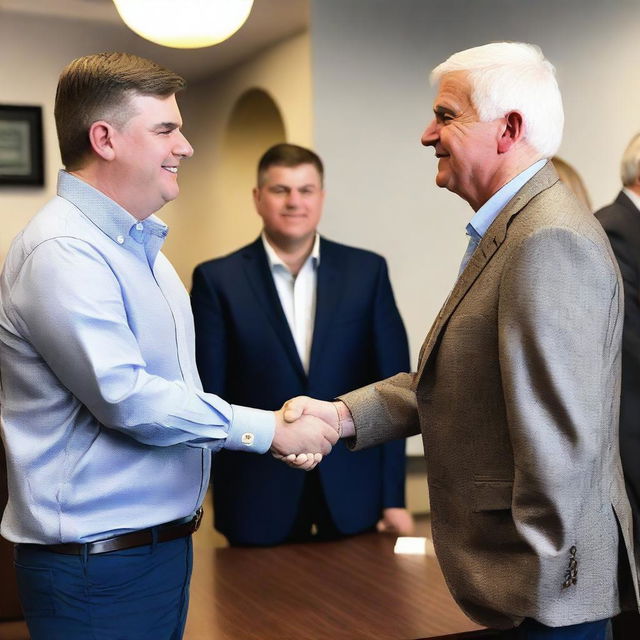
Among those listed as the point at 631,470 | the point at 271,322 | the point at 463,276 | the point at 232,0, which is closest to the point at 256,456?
the point at 271,322

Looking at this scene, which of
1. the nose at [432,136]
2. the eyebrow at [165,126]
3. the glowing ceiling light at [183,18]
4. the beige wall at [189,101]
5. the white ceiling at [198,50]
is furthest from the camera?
the beige wall at [189,101]

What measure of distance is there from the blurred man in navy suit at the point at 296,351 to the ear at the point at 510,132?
1642mm

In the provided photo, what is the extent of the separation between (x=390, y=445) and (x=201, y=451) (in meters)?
1.65

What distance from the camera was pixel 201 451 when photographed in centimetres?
204

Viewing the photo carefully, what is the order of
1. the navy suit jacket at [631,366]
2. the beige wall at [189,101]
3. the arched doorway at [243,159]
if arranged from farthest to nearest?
the arched doorway at [243,159]
the beige wall at [189,101]
the navy suit jacket at [631,366]

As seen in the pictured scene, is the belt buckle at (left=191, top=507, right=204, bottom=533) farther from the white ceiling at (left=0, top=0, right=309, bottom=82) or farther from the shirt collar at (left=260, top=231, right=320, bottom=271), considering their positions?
the white ceiling at (left=0, top=0, right=309, bottom=82)

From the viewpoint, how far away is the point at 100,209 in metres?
1.92

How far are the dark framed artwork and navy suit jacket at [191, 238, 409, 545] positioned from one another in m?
2.43

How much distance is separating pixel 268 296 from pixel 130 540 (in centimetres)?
175

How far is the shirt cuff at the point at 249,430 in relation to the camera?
1997mm

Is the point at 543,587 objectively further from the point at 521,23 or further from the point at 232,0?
the point at 521,23

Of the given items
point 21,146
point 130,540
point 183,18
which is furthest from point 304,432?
point 21,146

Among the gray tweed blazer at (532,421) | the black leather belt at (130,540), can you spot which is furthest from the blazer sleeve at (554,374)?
the black leather belt at (130,540)

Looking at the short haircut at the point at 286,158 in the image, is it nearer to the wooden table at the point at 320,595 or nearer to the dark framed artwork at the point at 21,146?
the wooden table at the point at 320,595
